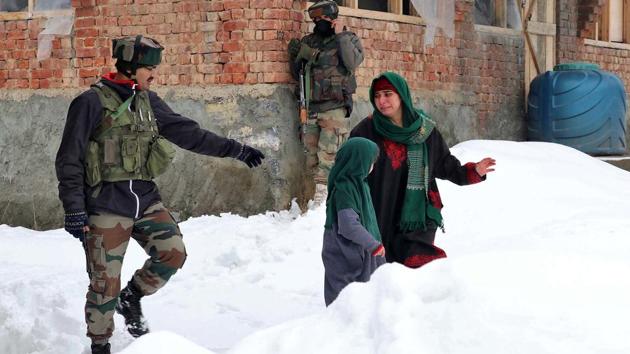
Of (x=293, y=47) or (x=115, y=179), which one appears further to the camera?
(x=293, y=47)

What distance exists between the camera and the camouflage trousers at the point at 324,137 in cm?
900

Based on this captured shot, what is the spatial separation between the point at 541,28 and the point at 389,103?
28.0 feet

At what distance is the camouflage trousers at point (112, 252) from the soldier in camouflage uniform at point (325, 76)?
361 cm

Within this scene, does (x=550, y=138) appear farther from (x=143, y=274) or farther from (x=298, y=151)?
(x=143, y=274)

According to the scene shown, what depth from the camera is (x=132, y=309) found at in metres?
5.65

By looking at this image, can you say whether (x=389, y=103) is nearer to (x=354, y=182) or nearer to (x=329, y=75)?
(x=354, y=182)

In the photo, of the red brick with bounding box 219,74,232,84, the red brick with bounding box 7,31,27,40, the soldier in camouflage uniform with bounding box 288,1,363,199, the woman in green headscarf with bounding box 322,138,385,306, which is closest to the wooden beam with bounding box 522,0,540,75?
the soldier in camouflage uniform with bounding box 288,1,363,199

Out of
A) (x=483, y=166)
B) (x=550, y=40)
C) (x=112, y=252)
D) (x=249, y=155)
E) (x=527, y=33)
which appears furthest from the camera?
(x=550, y=40)

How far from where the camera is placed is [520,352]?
120 inches

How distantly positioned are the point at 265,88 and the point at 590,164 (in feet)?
12.8

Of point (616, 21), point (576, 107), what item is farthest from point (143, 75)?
point (616, 21)

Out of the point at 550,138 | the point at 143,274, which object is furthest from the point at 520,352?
the point at 550,138

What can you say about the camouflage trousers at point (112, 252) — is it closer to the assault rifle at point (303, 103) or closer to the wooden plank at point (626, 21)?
the assault rifle at point (303, 103)

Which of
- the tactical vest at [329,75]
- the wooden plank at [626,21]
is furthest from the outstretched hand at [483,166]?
the wooden plank at [626,21]
